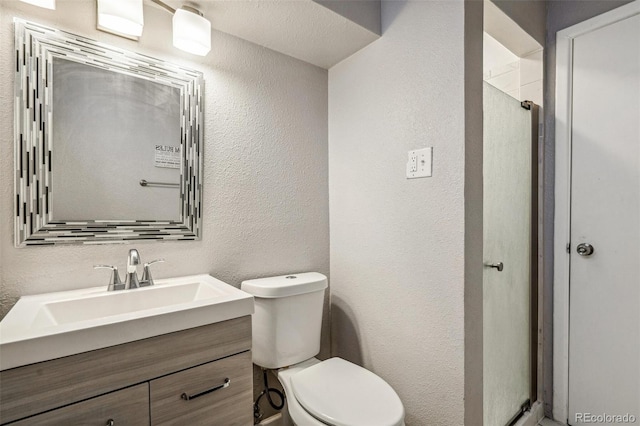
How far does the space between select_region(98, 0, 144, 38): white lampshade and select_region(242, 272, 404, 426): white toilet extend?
1089mm

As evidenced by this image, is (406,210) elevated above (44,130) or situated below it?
below

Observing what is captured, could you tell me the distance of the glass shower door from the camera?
58.1 inches

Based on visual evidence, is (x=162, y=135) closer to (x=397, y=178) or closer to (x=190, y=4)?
(x=190, y=4)

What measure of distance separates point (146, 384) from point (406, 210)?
1115mm

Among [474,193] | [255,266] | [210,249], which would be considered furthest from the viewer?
[255,266]

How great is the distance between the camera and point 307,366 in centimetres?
145

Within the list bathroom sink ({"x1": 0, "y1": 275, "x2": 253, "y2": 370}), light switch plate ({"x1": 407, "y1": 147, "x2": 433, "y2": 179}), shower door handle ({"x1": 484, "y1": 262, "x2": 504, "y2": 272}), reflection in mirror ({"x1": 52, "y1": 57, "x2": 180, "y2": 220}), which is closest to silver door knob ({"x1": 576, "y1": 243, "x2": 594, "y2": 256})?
shower door handle ({"x1": 484, "y1": 262, "x2": 504, "y2": 272})

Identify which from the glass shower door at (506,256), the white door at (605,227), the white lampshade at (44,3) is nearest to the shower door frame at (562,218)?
the white door at (605,227)

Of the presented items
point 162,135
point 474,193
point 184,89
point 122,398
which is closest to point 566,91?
point 474,193

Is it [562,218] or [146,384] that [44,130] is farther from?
[562,218]

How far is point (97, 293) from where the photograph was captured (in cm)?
111

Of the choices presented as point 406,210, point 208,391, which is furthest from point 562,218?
point 208,391

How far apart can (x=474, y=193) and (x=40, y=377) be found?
1428mm

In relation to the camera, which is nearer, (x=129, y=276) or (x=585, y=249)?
(x=129, y=276)
